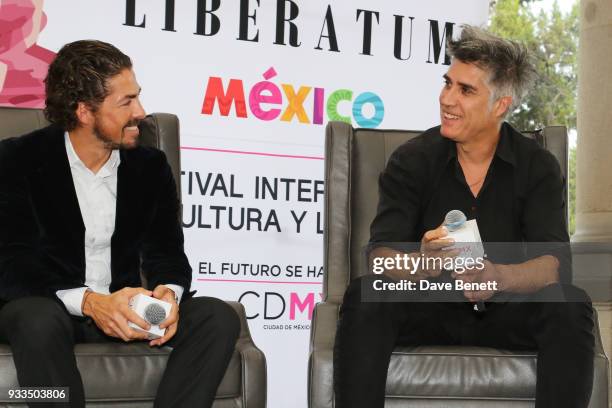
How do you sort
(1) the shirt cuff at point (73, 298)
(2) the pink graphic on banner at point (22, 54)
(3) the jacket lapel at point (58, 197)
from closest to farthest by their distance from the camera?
(1) the shirt cuff at point (73, 298), (3) the jacket lapel at point (58, 197), (2) the pink graphic on banner at point (22, 54)

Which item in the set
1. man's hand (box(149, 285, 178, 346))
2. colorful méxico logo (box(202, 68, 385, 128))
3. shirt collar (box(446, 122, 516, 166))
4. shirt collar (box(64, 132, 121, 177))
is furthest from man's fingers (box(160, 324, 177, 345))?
colorful méxico logo (box(202, 68, 385, 128))

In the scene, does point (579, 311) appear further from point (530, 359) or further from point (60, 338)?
point (60, 338)

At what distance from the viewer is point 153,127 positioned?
260cm

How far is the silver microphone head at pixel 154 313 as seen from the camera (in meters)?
1.99

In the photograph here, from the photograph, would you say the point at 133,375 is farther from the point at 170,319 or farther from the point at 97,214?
the point at 97,214

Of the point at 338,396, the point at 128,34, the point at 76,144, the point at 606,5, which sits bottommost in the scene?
the point at 338,396

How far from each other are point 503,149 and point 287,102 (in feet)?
4.20

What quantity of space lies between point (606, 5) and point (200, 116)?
6.70 ft

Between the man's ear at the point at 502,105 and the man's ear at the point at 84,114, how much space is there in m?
1.13

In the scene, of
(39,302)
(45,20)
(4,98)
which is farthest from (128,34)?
(39,302)

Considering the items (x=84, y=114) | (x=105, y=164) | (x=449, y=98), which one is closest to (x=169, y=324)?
(x=105, y=164)

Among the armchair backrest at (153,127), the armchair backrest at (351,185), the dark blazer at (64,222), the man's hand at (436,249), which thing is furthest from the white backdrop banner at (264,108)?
the man's hand at (436,249)

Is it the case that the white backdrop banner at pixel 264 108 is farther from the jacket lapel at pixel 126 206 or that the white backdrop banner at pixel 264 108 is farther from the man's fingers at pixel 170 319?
the man's fingers at pixel 170 319

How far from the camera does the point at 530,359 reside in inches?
83.1
